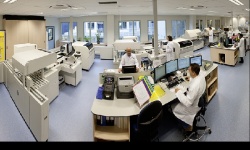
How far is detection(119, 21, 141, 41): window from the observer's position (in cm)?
984

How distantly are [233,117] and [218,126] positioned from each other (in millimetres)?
362

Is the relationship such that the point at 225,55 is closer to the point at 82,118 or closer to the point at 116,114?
the point at 82,118

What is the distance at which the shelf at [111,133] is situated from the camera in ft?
7.43

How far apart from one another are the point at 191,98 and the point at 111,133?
3.43 feet

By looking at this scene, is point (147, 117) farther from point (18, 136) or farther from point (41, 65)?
point (41, 65)

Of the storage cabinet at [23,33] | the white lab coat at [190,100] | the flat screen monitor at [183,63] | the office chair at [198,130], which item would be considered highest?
the storage cabinet at [23,33]

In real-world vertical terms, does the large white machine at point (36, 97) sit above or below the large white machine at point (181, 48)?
below

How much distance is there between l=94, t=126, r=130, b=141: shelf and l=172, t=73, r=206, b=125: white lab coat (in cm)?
75

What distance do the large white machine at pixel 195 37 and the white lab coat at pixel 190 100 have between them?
289 inches

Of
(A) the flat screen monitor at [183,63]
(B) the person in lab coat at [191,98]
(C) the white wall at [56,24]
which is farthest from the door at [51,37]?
(B) the person in lab coat at [191,98]

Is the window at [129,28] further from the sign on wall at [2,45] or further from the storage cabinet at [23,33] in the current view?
the sign on wall at [2,45]

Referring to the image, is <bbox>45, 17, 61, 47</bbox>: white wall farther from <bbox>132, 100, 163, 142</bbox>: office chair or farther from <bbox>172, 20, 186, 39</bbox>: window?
<bbox>132, 100, 163, 142</bbox>: office chair
